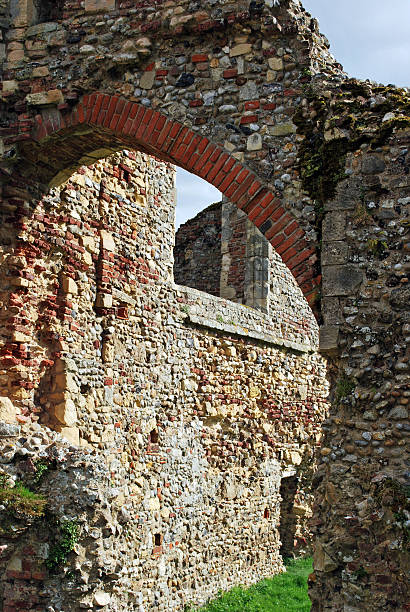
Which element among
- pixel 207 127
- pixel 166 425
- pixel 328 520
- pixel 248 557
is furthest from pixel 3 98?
pixel 248 557

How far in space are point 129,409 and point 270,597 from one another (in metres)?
3.71

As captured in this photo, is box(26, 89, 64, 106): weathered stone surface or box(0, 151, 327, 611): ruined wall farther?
box(26, 89, 64, 106): weathered stone surface

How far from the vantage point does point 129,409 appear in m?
7.73

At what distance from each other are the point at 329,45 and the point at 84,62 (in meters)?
2.26

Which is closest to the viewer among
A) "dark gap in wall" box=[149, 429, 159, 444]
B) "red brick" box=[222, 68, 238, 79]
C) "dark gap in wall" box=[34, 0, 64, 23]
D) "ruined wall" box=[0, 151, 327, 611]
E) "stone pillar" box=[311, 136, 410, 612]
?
"stone pillar" box=[311, 136, 410, 612]

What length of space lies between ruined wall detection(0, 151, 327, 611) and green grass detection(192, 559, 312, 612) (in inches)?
8.9

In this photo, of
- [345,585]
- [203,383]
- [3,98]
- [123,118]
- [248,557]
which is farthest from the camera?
[248,557]

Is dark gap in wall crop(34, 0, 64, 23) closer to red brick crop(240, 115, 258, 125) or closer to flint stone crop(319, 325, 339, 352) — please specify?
red brick crop(240, 115, 258, 125)

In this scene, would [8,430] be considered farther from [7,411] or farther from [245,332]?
[245,332]

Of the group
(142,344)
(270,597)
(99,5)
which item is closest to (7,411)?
(142,344)

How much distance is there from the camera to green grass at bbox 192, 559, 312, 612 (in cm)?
865

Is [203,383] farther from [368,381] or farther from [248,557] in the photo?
[368,381]

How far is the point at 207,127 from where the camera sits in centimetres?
580

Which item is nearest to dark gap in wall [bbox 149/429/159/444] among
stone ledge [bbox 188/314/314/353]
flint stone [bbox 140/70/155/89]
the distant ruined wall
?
the distant ruined wall
